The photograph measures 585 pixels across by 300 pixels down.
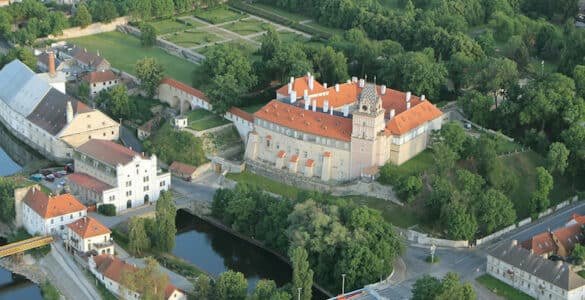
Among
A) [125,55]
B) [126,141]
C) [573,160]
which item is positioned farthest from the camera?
[125,55]

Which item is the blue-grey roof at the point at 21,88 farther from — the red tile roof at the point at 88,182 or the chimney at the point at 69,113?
the red tile roof at the point at 88,182

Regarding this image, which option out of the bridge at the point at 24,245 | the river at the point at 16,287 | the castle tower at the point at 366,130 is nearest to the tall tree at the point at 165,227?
the bridge at the point at 24,245

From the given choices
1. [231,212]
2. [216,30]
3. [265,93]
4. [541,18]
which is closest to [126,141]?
[265,93]

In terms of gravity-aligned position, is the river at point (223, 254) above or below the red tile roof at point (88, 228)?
below

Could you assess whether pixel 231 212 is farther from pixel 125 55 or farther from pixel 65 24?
pixel 65 24

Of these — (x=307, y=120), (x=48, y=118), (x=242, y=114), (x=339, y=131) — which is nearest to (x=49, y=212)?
(x=48, y=118)
